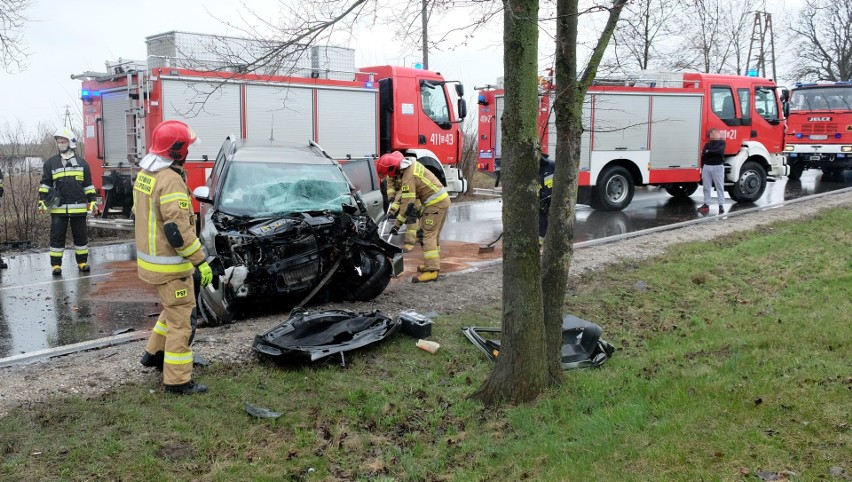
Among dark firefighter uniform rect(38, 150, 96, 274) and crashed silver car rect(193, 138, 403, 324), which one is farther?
dark firefighter uniform rect(38, 150, 96, 274)

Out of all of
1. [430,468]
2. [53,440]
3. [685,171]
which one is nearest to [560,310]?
[430,468]

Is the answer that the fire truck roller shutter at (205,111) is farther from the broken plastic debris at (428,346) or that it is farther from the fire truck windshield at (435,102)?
the broken plastic debris at (428,346)

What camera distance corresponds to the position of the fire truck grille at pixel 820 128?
67.4 ft

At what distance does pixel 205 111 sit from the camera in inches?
453

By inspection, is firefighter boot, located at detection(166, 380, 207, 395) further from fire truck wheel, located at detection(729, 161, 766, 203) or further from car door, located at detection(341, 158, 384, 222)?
fire truck wheel, located at detection(729, 161, 766, 203)

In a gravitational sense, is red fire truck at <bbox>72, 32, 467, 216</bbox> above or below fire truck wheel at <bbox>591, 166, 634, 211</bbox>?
above

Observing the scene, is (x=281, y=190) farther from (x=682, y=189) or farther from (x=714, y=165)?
(x=682, y=189)

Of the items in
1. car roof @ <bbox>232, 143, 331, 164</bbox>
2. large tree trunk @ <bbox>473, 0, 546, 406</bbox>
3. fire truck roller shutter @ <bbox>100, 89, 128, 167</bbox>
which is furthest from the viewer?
fire truck roller shutter @ <bbox>100, 89, 128, 167</bbox>

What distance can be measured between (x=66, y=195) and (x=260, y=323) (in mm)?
4427

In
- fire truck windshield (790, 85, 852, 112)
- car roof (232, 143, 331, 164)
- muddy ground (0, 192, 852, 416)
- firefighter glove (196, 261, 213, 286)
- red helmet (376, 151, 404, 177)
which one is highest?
fire truck windshield (790, 85, 852, 112)

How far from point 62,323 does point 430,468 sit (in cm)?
442

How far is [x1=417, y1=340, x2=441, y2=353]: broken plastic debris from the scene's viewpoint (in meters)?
5.75

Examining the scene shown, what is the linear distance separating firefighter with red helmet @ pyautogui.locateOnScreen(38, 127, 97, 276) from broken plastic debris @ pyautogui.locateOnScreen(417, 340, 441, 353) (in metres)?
5.57

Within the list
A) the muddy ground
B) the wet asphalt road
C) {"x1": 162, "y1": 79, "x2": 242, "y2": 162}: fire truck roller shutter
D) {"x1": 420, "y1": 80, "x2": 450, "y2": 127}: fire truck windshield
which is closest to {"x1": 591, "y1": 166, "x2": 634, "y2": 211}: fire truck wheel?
the wet asphalt road
